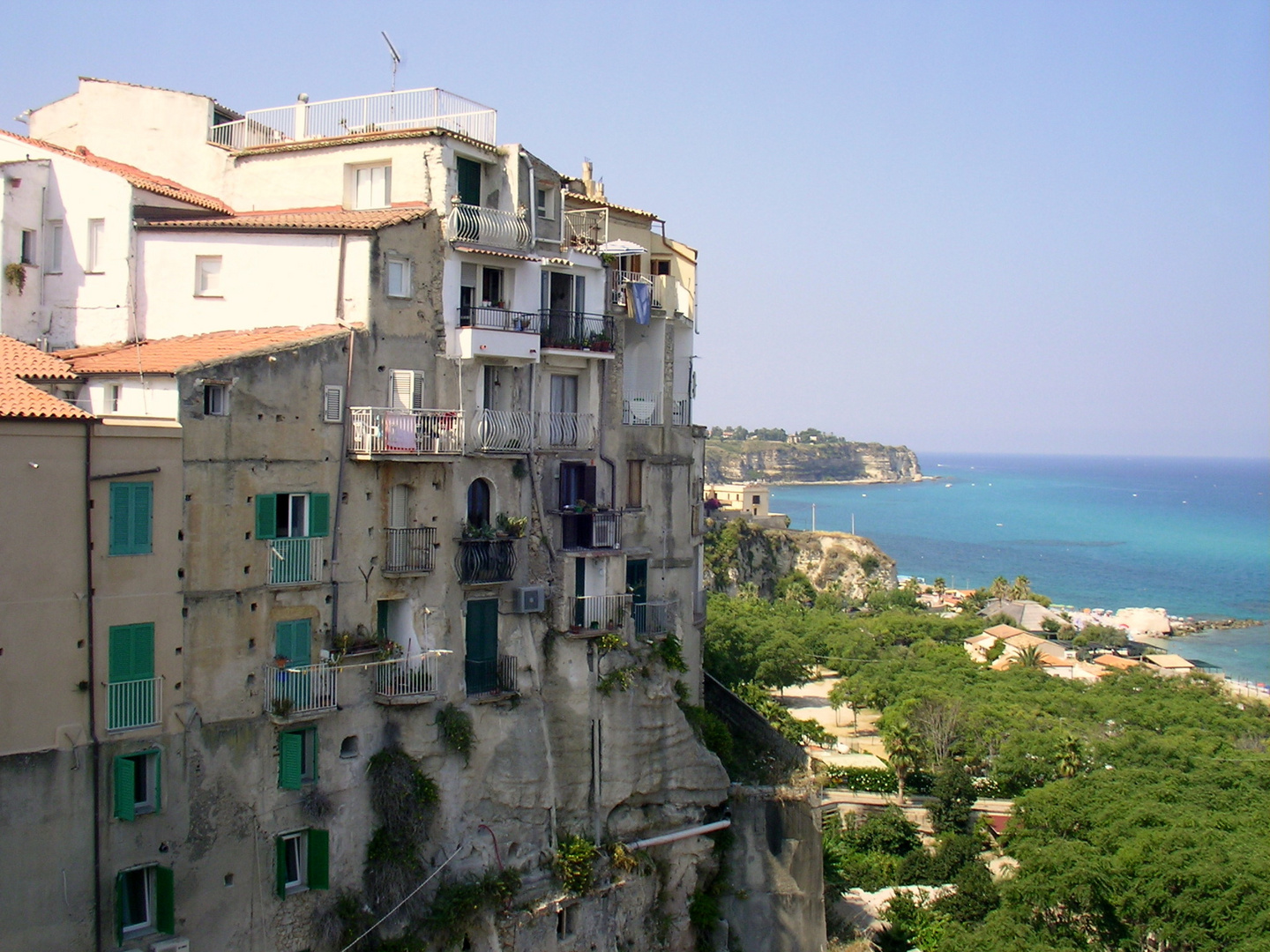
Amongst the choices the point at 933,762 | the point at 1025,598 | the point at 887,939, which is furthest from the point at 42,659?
the point at 1025,598

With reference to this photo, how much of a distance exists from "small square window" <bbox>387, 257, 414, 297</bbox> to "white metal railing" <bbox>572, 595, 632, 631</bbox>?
9167mm

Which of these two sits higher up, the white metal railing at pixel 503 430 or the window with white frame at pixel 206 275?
the window with white frame at pixel 206 275

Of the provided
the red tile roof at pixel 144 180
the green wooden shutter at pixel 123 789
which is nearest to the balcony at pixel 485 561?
the green wooden shutter at pixel 123 789

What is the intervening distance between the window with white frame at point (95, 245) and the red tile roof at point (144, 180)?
133cm

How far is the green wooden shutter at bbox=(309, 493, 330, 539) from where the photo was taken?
2936 centimetres

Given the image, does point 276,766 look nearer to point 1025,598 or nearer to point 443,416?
point 443,416

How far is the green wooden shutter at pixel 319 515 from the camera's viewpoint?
29.4 m

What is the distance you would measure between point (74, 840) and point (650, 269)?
79.6 feet

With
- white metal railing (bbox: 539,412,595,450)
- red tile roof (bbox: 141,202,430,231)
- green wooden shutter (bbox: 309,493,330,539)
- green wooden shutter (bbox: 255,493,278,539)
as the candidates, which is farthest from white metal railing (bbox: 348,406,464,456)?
red tile roof (bbox: 141,202,430,231)

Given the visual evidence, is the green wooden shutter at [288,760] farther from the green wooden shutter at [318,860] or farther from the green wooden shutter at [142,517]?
the green wooden shutter at [142,517]

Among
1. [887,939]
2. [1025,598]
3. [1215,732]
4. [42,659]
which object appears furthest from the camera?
[1025,598]

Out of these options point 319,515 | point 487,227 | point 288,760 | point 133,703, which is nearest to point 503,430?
point 487,227

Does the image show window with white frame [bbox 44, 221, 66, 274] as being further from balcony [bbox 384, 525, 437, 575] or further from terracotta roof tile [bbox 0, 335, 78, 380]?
balcony [bbox 384, 525, 437, 575]

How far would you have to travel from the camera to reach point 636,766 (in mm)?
36250
